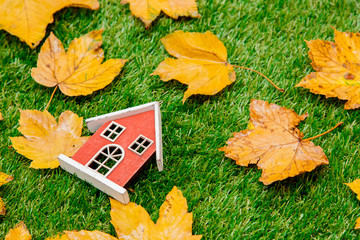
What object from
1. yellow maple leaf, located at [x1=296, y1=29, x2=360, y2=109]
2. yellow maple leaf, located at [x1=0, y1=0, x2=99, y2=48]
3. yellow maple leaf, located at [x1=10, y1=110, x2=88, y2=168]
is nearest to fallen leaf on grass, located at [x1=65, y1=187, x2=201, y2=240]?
yellow maple leaf, located at [x1=10, y1=110, x2=88, y2=168]

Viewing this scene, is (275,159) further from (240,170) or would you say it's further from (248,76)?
(248,76)

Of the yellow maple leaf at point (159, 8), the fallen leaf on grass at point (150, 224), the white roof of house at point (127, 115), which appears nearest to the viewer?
the fallen leaf on grass at point (150, 224)

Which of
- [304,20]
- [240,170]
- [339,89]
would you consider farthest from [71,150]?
[304,20]

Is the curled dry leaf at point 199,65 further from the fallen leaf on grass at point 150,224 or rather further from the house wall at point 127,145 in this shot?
the fallen leaf on grass at point 150,224

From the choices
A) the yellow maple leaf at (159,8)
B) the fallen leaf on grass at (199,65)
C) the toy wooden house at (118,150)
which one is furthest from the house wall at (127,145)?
the yellow maple leaf at (159,8)

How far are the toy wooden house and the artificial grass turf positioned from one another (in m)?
0.09

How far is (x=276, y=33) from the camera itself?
2146 mm

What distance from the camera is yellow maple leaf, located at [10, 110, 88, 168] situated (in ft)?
5.30

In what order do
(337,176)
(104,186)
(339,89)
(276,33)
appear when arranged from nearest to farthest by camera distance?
(104,186), (337,176), (339,89), (276,33)

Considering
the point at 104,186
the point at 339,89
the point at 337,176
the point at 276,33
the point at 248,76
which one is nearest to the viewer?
the point at 104,186

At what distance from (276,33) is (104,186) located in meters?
1.28

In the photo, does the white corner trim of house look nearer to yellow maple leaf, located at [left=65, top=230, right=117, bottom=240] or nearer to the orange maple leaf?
yellow maple leaf, located at [left=65, top=230, right=117, bottom=240]

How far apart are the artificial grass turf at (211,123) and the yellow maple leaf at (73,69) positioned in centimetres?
7

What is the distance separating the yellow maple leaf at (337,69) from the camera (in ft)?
5.88
